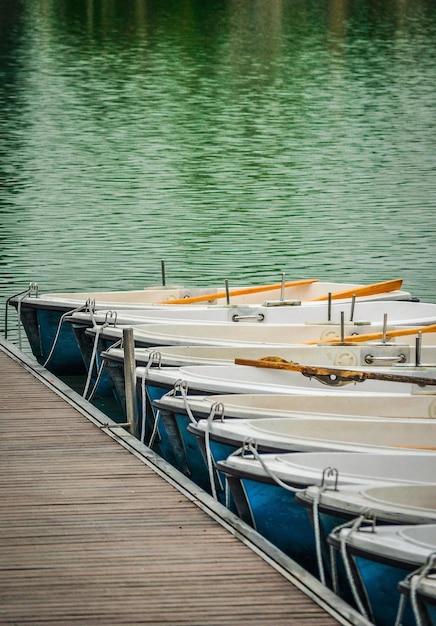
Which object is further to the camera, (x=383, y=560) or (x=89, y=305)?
(x=89, y=305)

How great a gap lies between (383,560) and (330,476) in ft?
2.81

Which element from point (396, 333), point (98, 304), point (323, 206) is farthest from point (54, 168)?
point (396, 333)

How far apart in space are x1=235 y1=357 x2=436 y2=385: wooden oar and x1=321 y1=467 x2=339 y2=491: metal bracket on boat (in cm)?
168

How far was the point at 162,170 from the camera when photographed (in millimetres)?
25266

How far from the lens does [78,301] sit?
1083cm

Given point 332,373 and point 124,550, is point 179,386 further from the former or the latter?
point 124,550

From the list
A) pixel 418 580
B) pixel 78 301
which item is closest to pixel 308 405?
pixel 418 580

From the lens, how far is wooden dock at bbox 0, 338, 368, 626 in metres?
5.22

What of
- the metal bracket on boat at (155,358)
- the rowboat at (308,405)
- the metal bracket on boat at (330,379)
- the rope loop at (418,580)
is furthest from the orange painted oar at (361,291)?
the rope loop at (418,580)

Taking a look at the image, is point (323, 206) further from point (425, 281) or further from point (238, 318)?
point (238, 318)

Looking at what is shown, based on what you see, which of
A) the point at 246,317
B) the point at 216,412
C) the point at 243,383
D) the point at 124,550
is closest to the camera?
the point at 124,550

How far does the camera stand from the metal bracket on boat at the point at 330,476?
586cm

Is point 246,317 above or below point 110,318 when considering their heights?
below

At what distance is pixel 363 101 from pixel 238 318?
26.2 meters
